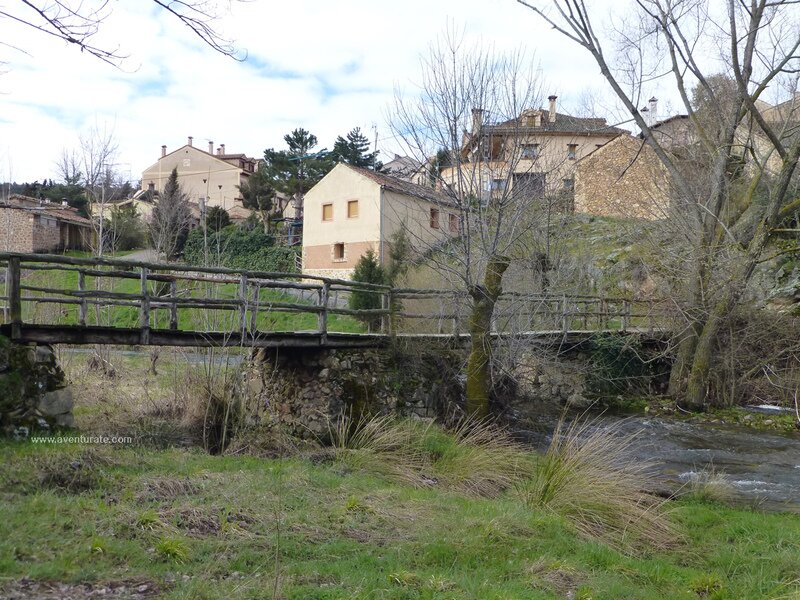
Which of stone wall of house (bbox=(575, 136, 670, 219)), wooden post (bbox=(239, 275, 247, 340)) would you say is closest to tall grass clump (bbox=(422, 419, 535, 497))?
wooden post (bbox=(239, 275, 247, 340))

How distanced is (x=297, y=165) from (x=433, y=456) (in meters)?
37.8

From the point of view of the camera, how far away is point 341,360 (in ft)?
39.6

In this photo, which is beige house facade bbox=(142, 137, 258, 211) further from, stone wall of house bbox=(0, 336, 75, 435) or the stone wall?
stone wall of house bbox=(0, 336, 75, 435)

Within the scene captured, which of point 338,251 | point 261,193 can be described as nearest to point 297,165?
point 261,193

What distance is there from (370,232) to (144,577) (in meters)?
31.0

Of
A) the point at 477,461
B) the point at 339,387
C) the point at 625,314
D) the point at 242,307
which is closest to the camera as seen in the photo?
the point at 477,461

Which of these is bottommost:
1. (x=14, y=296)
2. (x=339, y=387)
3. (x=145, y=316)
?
(x=339, y=387)

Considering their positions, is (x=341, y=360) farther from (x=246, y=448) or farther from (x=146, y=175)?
(x=146, y=175)

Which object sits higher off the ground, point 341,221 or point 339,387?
point 341,221

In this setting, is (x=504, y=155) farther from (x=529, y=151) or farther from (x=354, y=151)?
(x=354, y=151)

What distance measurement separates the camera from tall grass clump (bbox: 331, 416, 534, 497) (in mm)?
8844

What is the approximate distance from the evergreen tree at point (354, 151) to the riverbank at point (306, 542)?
128ft

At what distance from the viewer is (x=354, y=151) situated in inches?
1795

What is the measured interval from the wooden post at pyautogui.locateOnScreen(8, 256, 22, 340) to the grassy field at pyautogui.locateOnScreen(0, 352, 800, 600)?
1.47 meters
